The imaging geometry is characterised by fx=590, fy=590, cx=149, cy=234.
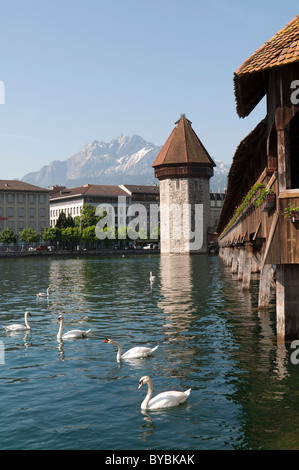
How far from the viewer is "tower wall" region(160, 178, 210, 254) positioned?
363 feet

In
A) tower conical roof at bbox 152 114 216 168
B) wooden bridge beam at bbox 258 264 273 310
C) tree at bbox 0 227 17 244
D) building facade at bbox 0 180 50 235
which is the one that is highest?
tower conical roof at bbox 152 114 216 168

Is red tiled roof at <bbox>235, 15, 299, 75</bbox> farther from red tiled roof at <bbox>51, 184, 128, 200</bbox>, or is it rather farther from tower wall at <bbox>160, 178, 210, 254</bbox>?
red tiled roof at <bbox>51, 184, 128, 200</bbox>

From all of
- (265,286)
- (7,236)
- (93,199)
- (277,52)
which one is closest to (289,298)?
(277,52)

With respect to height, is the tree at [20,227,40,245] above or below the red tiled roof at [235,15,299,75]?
below

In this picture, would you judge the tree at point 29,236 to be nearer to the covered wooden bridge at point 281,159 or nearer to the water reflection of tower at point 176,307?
the water reflection of tower at point 176,307

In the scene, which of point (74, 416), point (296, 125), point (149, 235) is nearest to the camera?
point (74, 416)

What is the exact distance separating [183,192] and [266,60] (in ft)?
320

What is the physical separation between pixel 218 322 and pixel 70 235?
386 feet

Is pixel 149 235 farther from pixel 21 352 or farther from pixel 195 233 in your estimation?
pixel 21 352

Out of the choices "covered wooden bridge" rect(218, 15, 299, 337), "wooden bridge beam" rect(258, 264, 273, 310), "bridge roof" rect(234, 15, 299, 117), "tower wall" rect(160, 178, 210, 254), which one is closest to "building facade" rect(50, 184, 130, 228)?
"tower wall" rect(160, 178, 210, 254)

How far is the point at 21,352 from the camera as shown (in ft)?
52.5

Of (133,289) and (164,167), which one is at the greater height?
(164,167)
